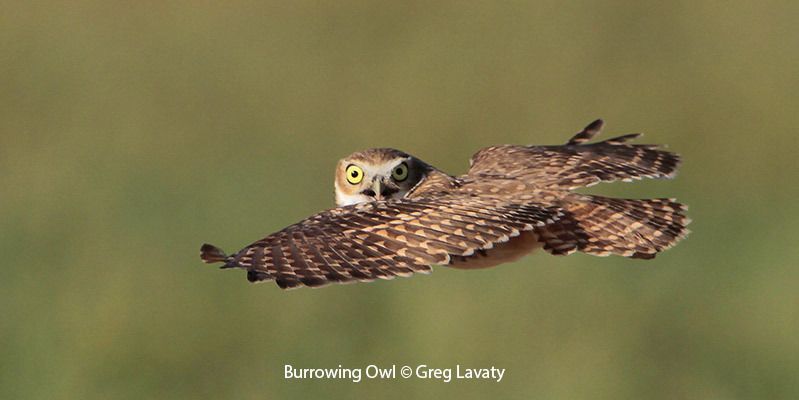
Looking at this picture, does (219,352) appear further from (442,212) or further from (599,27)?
(599,27)

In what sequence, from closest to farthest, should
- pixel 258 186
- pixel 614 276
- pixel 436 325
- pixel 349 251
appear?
1. pixel 349 251
2. pixel 436 325
3. pixel 614 276
4. pixel 258 186

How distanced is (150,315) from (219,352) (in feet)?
1.86

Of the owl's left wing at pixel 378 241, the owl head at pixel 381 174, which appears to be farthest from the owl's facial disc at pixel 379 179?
the owl's left wing at pixel 378 241

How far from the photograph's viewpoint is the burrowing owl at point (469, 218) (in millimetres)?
6609

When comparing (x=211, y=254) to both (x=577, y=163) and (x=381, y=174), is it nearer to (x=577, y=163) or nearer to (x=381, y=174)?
(x=381, y=174)

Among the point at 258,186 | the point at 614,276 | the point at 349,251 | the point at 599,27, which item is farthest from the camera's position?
the point at 599,27

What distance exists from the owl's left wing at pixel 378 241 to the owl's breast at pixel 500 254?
181 mm

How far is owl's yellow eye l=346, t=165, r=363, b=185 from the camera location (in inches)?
313

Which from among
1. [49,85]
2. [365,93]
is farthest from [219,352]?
[49,85]

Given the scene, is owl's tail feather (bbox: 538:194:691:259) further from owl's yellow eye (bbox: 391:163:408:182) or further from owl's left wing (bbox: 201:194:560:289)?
owl's yellow eye (bbox: 391:163:408:182)

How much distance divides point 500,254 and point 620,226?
2.29 ft

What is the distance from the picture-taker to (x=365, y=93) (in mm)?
15367

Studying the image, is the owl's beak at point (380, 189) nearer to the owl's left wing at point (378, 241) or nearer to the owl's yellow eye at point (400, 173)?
the owl's yellow eye at point (400, 173)

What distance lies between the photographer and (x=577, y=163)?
27.9 ft
